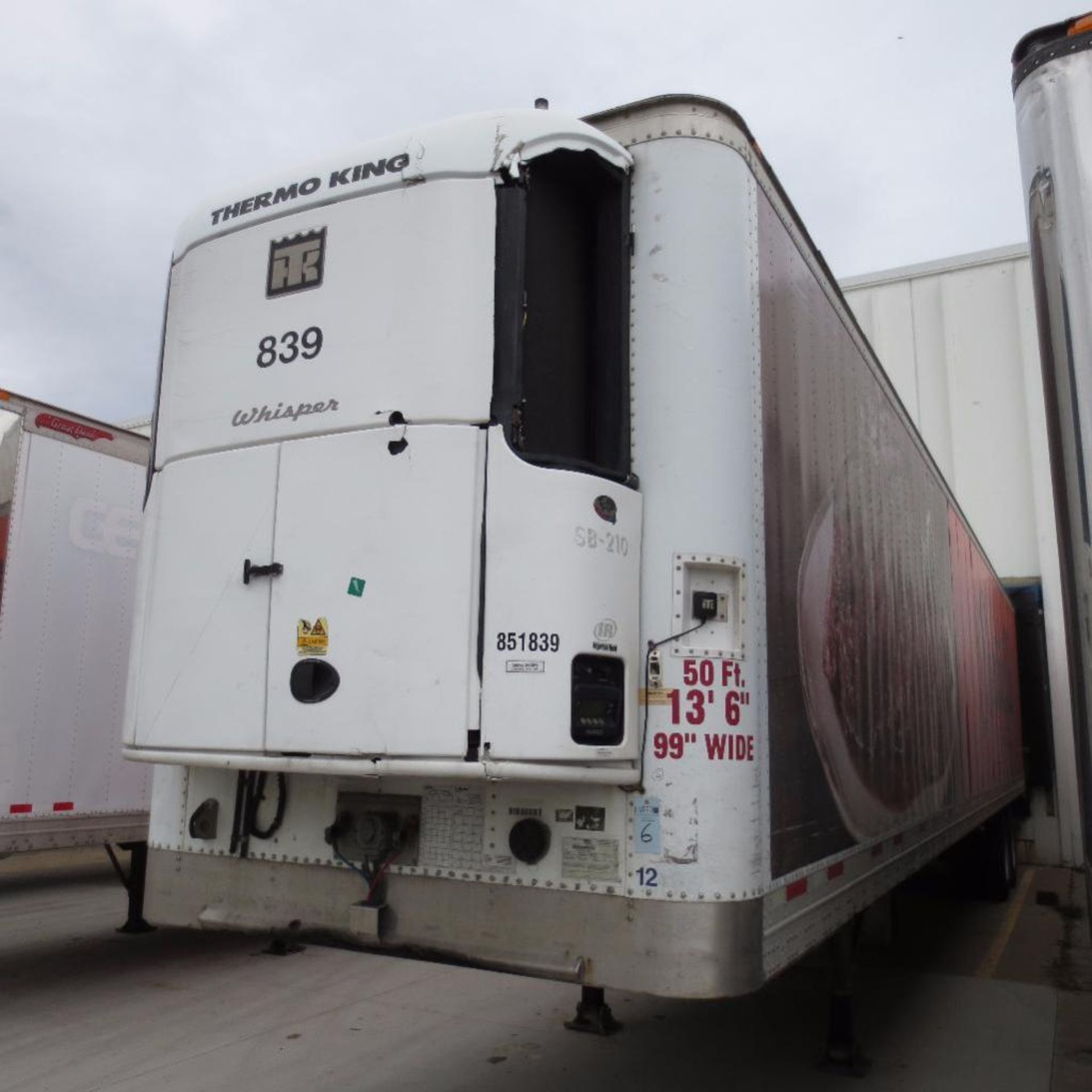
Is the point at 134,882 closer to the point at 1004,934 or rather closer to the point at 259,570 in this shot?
the point at 259,570

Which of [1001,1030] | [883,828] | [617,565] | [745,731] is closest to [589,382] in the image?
[617,565]

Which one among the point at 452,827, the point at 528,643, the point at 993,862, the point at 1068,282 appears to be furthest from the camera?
the point at 993,862

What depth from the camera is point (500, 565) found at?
3090mm

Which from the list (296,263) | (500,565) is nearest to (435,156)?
(296,263)

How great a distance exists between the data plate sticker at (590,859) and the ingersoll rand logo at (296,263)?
2.07 metres

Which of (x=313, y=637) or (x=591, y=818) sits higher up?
(x=313, y=637)

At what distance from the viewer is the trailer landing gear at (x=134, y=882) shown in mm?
7105

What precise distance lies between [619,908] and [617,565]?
3.38ft

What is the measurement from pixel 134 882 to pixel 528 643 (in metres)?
5.90

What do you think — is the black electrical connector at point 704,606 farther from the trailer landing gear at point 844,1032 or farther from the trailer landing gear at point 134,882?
the trailer landing gear at point 134,882

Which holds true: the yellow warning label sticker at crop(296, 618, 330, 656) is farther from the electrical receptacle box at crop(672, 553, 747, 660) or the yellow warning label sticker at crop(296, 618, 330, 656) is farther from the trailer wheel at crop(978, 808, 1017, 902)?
the trailer wheel at crop(978, 808, 1017, 902)

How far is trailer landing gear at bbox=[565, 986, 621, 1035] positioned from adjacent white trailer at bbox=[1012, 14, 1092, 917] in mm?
3276

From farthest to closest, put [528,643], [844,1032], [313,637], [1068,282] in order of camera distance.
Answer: [844,1032] → [313,637] → [528,643] → [1068,282]

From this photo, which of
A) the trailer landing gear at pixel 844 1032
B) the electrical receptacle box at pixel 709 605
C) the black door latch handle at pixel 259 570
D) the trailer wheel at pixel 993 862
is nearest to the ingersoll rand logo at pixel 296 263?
the black door latch handle at pixel 259 570
